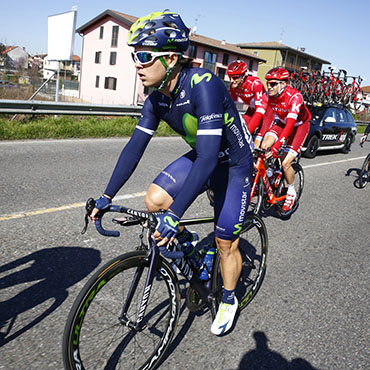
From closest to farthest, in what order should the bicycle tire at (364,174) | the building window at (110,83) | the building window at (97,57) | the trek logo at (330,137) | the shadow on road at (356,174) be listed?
the bicycle tire at (364,174) < the shadow on road at (356,174) < the trek logo at (330,137) < the building window at (110,83) < the building window at (97,57)

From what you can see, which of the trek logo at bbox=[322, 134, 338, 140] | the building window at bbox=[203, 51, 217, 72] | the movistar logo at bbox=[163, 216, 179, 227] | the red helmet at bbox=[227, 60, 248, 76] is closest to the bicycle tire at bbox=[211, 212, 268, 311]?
the movistar logo at bbox=[163, 216, 179, 227]

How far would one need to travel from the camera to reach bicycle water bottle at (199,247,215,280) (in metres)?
2.96

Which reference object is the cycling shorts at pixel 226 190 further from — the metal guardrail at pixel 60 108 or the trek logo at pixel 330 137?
the trek logo at pixel 330 137

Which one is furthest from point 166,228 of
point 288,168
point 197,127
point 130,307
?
point 288,168

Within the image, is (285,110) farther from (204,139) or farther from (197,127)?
(204,139)

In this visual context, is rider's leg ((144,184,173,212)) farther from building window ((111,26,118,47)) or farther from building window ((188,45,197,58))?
building window ((188,45,197,58))

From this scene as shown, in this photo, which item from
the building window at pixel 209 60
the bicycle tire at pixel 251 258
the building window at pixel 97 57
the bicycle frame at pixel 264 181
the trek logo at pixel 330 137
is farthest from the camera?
the building window at pixel 209 60

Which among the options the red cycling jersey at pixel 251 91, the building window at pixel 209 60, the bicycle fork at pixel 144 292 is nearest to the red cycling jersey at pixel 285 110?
the red cycling jersey at pixel 251 91

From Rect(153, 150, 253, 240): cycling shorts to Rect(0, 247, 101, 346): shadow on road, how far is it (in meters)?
1.33

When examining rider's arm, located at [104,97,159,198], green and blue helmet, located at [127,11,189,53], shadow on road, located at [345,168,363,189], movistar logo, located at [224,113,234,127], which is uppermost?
→ green and blue helmet, located at [127,11,189,53]

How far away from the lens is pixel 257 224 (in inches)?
136

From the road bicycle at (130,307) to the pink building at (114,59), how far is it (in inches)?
1697

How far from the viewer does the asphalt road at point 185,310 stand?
278cm

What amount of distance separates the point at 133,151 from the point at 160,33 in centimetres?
81
